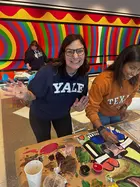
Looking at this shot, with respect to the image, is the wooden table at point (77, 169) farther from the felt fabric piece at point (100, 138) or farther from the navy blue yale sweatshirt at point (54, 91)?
the navy blue yale sweatshirt at point (54, 91)

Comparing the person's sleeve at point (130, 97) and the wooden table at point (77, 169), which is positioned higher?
the person's sleeve at point (130, 97)

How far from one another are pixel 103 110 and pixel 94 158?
1.78 feet

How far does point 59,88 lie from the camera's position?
48.6 inches

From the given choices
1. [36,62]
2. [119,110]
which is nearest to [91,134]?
[119,110]

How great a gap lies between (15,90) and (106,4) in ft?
17.1

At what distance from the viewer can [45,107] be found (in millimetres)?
1329

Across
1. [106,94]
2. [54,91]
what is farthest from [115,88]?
[54,91]

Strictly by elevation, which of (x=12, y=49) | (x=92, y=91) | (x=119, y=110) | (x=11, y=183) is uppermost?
(x=12, y=49)

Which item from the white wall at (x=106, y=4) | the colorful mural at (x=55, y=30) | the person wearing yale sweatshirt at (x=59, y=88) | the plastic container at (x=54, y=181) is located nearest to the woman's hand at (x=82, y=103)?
the person wearing yale sweatshirt at (x=59, y=88)

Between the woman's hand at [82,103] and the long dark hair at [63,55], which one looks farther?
the woman's hand at [82,103]

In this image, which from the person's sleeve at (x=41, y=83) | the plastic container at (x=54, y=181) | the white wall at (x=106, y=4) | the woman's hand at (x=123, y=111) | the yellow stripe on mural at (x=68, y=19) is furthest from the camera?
the white wall at (x=106, y=4)

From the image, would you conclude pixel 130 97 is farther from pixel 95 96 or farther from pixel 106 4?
pixel 106 4

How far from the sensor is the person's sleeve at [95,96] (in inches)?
47.6

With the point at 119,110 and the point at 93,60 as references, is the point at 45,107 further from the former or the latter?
the point at 93,60
